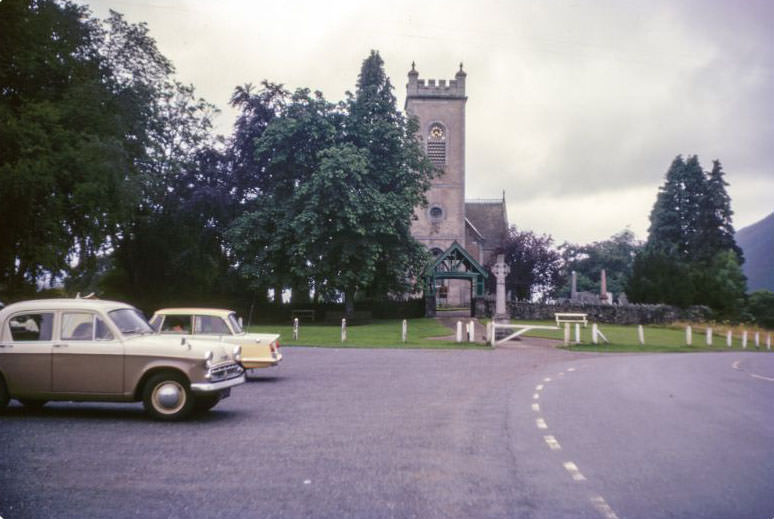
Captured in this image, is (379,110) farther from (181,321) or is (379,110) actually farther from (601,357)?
(181,321)

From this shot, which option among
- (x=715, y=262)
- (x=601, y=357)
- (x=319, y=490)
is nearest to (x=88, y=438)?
(x=319, y=490)

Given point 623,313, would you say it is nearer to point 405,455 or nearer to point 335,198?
point 335,198

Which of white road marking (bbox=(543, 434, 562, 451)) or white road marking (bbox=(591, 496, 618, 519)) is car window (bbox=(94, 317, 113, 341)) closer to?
white road marking (bbox=(543, 434, 562, 451))

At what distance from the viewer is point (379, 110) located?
4278 centimetres

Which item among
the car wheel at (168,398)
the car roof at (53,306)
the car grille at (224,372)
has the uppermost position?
the car roof at (53,306)

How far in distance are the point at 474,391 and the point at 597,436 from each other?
16.6 feet

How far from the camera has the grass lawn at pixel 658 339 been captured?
95.2 ft

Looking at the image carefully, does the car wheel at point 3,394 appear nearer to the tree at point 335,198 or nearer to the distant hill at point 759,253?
the tree at point 335,198

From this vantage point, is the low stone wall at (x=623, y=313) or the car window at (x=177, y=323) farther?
the low stone wall at (x=623, y=313)

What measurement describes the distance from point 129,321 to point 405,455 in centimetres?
521

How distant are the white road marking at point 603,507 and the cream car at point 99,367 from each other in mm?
5601

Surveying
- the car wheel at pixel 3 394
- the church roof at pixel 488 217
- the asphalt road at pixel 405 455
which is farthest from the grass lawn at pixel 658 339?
the church roof at pixel 488 217

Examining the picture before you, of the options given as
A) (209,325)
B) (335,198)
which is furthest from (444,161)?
(209,325)

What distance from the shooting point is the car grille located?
375 inches
